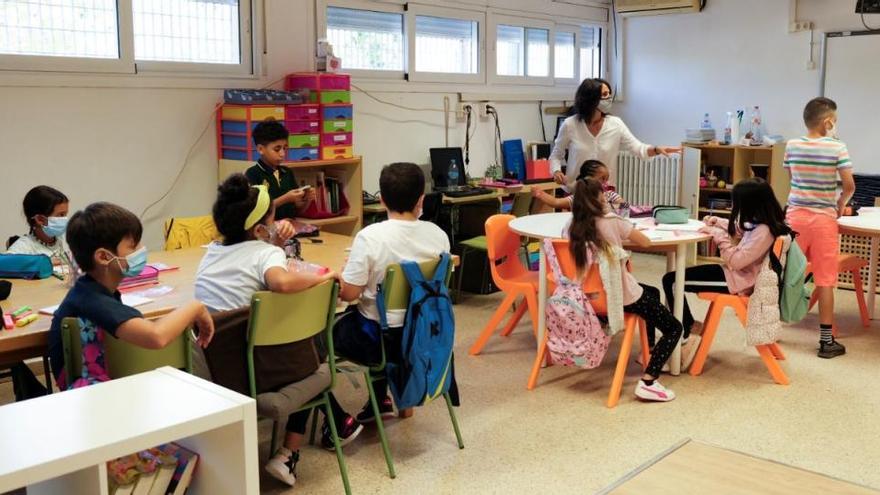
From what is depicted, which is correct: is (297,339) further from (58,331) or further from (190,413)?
(190,413)

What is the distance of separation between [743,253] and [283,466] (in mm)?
2317

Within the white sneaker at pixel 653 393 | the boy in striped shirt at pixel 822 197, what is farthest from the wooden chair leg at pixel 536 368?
the boy in striped shirt at pixel 822 197

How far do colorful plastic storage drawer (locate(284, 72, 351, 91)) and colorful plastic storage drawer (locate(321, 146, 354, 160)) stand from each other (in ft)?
1.20

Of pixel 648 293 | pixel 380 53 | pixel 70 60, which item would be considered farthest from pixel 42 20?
pixel 648 293

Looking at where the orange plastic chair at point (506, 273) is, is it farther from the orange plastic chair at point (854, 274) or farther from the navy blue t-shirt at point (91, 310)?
the navy blue t-shirt at point (91, 310)

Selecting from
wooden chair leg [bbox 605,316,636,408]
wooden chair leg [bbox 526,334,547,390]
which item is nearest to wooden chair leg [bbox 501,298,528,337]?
wooden chair leg [bbox 526,334,547,390]

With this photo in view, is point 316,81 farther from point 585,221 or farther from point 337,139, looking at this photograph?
point 585,221

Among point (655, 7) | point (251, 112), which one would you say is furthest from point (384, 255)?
point (655, 7)

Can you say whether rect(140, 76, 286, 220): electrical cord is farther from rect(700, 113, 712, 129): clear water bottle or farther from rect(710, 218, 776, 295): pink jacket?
rect(700, 113, 712, 129): clear water bottle

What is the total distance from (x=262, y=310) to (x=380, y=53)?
3.84 m

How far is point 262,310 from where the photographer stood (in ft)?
8.86

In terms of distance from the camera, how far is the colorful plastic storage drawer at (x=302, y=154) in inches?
202

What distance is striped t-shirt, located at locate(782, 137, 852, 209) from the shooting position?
462cm

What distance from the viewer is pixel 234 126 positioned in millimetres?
5012
